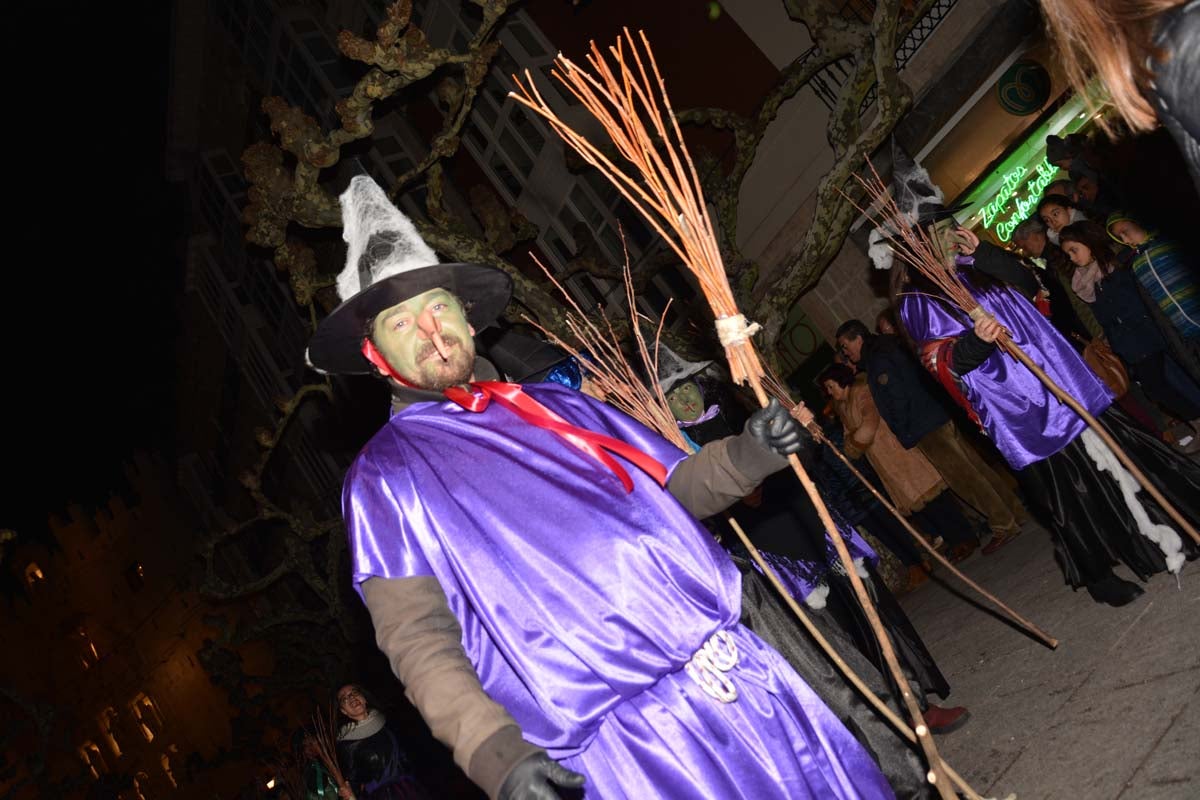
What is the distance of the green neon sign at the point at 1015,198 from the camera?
1098cm

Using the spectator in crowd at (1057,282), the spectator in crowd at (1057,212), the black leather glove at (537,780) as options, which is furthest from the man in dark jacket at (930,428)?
the black leather glove at (537,780)

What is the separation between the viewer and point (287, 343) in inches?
798

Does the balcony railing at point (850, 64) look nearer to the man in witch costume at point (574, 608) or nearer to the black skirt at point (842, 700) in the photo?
the black skirt at point (842, 700)

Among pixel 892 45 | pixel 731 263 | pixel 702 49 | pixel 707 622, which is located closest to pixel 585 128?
pixel 702 49

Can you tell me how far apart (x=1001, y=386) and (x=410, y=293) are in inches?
152

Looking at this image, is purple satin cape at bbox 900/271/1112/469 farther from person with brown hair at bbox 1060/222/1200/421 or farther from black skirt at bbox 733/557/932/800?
black skirt at bbox 733/557/932/800

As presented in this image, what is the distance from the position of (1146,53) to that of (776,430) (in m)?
1.28

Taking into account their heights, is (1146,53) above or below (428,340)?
below

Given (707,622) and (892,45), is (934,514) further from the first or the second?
(707,622)

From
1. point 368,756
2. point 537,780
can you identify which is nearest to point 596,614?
point 537,780

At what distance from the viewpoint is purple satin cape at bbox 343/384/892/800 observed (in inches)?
99.1

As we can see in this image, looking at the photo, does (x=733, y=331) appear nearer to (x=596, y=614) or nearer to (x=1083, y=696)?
(x=596, y=614)

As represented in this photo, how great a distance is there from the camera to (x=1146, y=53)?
1.71m

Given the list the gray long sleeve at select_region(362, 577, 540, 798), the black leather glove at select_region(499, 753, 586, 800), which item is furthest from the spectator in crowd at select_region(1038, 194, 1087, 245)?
the black leather glove at select_region(499, 753, 586, 800)
